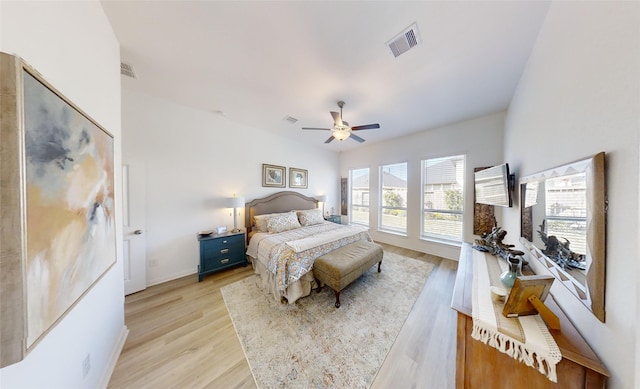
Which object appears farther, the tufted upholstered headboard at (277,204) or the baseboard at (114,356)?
the tufted upholstered headboard at (277,204)

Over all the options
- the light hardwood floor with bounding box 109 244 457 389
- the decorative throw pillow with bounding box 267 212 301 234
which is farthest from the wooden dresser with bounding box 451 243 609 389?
the decorative throw pillow with bounding box 267 212 301 234

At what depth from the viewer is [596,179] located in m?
0.78

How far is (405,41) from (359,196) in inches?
158

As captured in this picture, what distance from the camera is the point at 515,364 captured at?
2.99 ft

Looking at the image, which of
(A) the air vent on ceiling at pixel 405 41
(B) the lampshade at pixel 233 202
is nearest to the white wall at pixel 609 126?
(A) the air vent on ceiling at pixel 405 41

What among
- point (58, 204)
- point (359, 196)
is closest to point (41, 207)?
point (58, 204)

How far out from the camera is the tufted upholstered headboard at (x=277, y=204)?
3.63m

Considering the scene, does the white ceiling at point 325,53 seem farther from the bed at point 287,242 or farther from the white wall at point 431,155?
the bed at point 287,242

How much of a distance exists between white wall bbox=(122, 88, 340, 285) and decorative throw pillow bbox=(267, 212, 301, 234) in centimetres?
68

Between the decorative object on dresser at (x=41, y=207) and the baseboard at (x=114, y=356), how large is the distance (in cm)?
81

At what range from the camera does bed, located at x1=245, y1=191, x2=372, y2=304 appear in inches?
90.5

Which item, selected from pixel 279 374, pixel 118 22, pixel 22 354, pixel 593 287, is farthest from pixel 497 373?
pixel 118 22

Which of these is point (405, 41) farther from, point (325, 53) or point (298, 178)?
point (298, 178)

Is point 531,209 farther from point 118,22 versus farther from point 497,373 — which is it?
point 118,22
